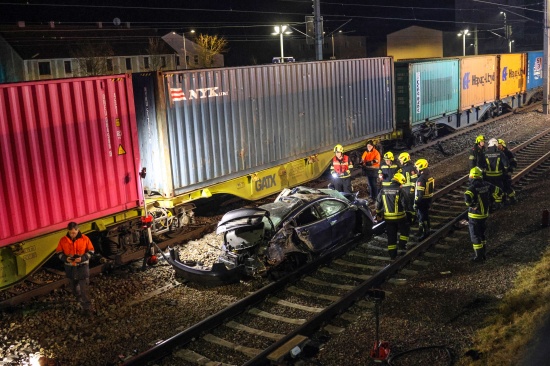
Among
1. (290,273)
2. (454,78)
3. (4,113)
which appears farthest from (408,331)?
(454,78)

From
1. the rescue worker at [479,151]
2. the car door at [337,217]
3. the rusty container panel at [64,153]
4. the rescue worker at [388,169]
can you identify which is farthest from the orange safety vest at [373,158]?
the rusty container panel at [64,153]

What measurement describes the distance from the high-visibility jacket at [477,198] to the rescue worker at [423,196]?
1192 mm

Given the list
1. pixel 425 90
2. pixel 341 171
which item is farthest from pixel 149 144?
pixel 425 90

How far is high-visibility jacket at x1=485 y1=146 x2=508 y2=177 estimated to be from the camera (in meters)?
13.1

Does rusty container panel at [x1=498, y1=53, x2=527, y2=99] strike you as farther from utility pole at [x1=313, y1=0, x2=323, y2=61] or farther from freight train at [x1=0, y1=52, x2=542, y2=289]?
freight train at [x1=0, y1=52, x2=542, y2=289]

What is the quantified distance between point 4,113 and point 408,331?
268 inches

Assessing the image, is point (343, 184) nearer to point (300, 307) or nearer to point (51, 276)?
point (300, 307)

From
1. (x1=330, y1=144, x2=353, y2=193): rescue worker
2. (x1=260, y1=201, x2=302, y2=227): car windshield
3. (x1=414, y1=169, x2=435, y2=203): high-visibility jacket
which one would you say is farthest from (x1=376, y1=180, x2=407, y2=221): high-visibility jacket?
(x1=330, y1=144, x2=353, y2=193): rescue worker

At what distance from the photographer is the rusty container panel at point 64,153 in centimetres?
895

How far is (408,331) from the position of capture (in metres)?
7.42

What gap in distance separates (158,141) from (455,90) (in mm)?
16641

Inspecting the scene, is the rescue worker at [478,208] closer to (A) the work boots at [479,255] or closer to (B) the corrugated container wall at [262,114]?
(A) the work boots at [479,255]

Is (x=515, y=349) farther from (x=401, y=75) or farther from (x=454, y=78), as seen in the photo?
(x=454, y=78)

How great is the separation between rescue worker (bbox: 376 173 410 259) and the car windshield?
1558 mm
